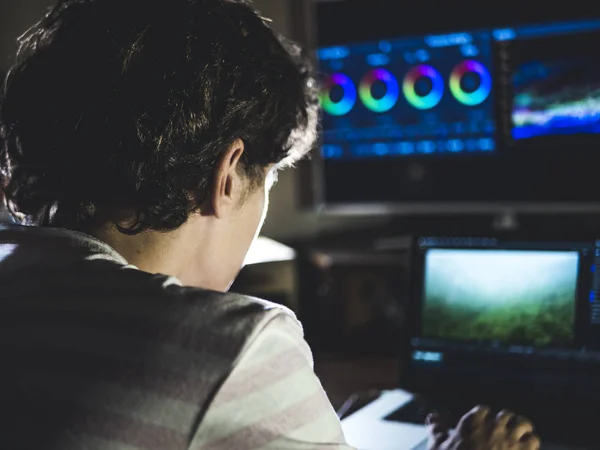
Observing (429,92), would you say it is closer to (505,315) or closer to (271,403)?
(505,315)

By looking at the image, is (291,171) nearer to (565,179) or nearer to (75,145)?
(565,179)

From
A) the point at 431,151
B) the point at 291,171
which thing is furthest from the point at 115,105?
the point at 291,171

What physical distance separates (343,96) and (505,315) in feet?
2.64

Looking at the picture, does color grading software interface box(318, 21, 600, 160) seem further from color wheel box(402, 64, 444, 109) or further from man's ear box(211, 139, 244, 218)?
man's ear box(211, 139, 244, 218)

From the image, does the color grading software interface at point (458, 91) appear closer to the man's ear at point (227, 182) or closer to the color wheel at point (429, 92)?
the color wheel at point (429, 92)

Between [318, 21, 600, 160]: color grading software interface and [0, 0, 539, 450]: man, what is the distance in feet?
2.64

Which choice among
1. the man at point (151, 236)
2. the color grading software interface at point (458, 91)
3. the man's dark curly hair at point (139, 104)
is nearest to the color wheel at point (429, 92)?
the color grading software interface at point (458, 91)

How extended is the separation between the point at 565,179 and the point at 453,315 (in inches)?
21.9

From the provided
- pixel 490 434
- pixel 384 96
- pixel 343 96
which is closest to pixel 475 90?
pixel 384 96

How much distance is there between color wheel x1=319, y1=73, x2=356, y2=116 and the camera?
1889 mm

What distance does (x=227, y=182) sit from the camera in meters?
0.88

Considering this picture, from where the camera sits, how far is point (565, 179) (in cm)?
172

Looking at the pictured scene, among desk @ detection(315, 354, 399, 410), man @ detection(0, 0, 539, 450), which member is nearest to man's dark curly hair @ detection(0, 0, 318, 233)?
man @ detection(0, 0, 539, 450)

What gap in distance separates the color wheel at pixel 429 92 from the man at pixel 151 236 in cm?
81
